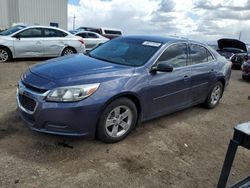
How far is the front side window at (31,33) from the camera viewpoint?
11.7 meters

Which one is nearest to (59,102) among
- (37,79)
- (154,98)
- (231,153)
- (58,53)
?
(37,79)

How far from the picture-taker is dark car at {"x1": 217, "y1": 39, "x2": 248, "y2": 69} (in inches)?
625

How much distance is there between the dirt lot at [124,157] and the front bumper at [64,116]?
1.02 feet

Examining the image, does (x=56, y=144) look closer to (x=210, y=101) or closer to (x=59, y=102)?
(x=59, y=102)

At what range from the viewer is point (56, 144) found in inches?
170

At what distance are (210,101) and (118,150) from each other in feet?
10.3

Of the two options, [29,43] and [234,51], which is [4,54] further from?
[234,51]

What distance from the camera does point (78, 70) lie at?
14.3 feet

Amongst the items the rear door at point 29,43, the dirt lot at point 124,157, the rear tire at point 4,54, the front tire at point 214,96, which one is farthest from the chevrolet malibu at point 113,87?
the rear tire at point 4,54

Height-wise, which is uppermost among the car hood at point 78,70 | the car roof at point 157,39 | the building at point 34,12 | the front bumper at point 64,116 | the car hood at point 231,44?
the car roof at point 157,39

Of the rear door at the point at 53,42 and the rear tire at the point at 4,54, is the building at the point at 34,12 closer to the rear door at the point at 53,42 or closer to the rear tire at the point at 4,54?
the rear door at the point at 53,42

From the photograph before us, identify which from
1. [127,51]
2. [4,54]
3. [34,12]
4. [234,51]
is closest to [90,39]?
[4,54]

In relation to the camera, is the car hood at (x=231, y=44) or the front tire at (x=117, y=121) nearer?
the front tire at (x=117, y=121)

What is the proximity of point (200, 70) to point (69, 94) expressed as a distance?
2992 mm
